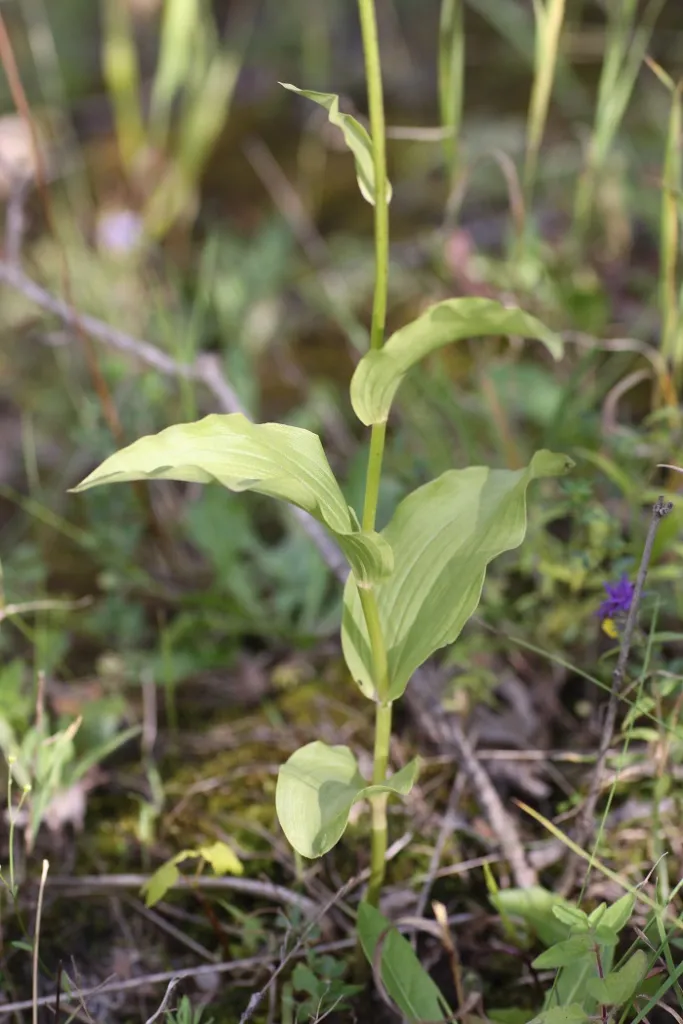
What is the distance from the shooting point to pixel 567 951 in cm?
89

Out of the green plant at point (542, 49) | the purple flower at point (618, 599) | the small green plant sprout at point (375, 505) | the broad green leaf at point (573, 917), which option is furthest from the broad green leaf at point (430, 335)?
the green plant at point (542, 49)

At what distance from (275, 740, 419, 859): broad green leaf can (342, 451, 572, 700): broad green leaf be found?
0.32 ft

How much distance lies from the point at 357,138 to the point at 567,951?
0.86 metres

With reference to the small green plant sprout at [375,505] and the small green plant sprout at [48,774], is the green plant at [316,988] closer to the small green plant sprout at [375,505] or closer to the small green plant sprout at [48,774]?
the small green plant sprout at [375,505]

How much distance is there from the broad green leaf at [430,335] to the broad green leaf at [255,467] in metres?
0.09

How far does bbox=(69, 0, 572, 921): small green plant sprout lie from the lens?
34.8 inches

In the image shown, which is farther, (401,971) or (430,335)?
(401,971)

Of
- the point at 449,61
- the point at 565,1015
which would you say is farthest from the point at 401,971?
the point at 449,61

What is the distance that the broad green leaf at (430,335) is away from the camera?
0.88 m

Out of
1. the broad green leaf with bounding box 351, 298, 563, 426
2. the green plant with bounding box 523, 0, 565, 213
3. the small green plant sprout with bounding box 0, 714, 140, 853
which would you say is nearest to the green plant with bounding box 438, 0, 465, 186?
the green plant with bounding box 523, 0, 565, 213

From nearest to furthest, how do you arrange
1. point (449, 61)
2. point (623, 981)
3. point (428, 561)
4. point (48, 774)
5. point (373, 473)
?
point (623, 981)
point (373, 473)
point (428, 561)
point (48, 774)
point (449, 61)

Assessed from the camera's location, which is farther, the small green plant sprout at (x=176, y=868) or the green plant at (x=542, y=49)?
the green plant at (x=542, y=49)

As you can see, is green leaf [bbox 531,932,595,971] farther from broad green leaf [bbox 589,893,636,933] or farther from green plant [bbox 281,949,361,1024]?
green plant [bbox 281,949,361,1024]

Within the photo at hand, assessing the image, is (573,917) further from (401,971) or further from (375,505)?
(375,505)
